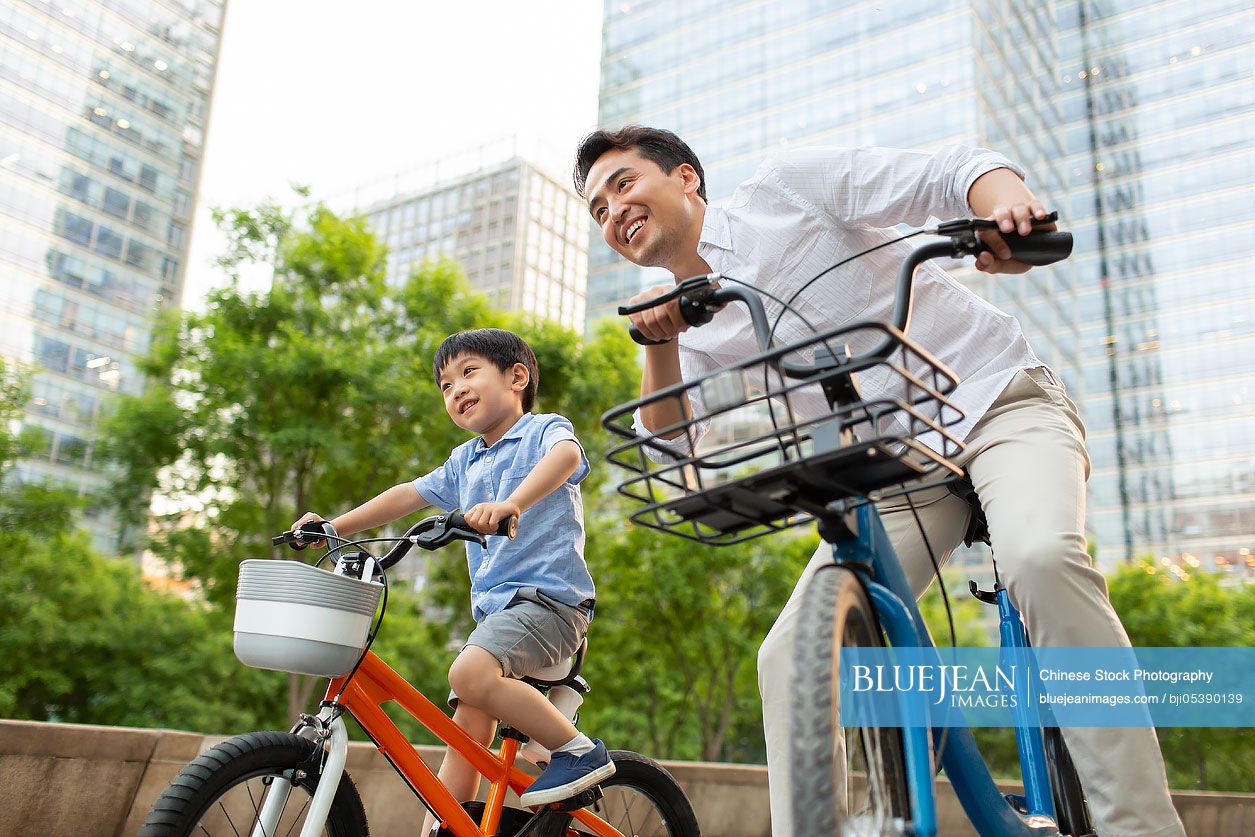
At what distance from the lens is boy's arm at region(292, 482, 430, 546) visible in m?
2.62

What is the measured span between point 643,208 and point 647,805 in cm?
175

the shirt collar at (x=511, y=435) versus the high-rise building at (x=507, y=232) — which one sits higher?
the high-rise building at (x=507, y=232)

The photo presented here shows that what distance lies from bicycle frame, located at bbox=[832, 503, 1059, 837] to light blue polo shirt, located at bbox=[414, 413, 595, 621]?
1.12 m

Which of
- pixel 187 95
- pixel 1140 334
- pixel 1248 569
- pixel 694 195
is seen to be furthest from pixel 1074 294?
pixel 694 195

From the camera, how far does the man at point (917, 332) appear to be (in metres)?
1.59

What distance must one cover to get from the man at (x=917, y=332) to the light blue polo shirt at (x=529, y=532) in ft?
2.02

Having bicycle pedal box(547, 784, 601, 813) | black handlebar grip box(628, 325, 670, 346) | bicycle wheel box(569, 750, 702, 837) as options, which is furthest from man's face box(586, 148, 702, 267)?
bicycle wheel box(569, 750, 702, 837)

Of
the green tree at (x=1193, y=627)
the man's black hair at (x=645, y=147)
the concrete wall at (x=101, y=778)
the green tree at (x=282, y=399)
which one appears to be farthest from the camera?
the green tree at (x=1193, y=627)

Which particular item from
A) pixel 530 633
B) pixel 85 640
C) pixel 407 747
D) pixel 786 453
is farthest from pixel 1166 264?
pixel 786 453

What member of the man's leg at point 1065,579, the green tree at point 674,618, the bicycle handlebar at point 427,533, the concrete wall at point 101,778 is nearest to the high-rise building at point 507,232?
the green tree at point 674,618

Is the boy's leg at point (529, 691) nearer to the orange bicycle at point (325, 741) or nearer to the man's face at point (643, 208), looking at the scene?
the orange bicycle at point (325, 741)

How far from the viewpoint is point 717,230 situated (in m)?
2.11

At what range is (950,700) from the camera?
154cm

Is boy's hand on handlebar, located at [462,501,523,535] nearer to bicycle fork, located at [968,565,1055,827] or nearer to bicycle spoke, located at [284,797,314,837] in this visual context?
bicycle spoke, located at [284,797,314,837]
